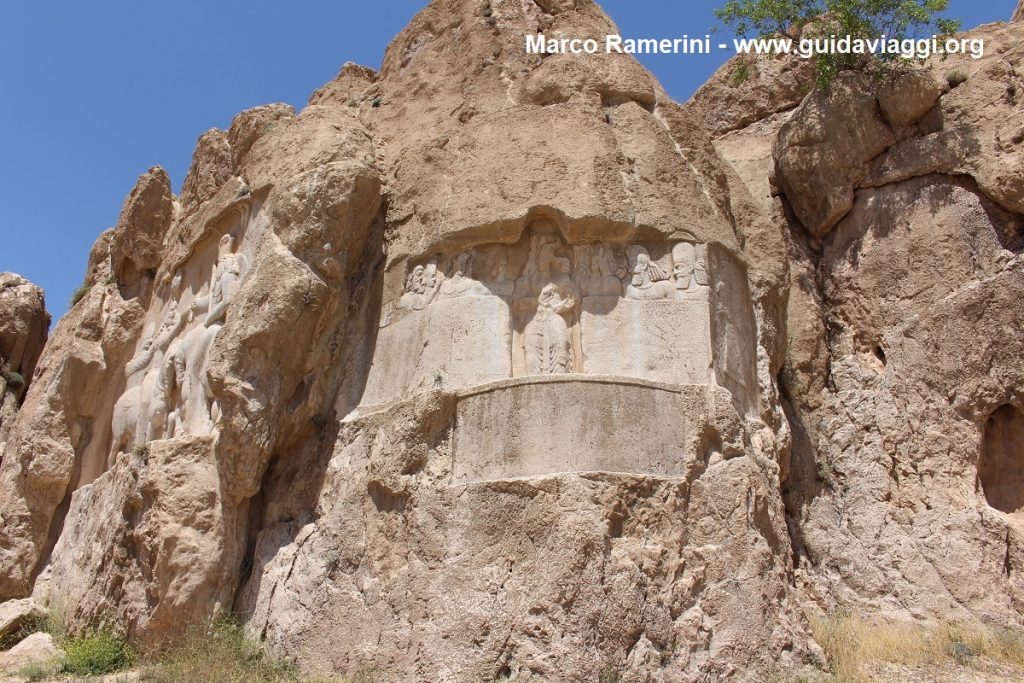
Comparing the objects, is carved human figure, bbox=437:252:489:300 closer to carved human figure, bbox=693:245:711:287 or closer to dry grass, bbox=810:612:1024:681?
carved human figure, bbox=693:245:711:287

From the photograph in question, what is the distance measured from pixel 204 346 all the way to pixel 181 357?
592mm

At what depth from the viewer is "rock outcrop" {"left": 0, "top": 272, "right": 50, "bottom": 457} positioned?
19.7 metres

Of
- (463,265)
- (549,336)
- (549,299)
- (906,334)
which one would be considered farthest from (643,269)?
(906,334)

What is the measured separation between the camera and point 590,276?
12234mm

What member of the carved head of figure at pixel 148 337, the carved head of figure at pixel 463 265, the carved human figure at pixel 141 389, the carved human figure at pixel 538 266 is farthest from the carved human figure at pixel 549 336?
the carved head of figure at pixel 148 337

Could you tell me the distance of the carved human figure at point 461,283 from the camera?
40.1ft

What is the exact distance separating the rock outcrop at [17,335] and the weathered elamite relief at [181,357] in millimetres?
6367

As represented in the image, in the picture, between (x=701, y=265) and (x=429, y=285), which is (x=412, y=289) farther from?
(x=701, y=265)

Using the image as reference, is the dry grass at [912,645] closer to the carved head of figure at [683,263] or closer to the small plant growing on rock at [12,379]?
the carved head of figure at [683,263]

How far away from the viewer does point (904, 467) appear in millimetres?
13055

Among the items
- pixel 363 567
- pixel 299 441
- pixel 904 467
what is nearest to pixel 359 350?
pixel 299 441

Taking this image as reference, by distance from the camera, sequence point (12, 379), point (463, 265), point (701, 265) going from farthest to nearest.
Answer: point (12, 379)
point (463, 265)
point (701, 265)

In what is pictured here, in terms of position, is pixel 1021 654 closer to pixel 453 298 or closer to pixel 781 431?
pixel 781 431

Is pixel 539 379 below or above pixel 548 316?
below
